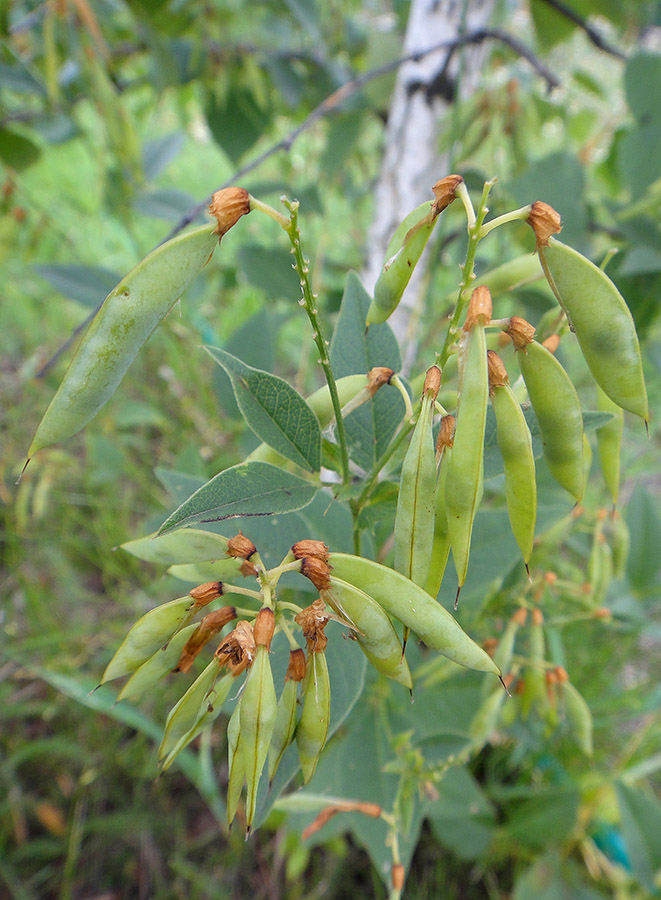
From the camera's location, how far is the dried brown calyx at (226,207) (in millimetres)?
428

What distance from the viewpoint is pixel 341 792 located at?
2.59ft

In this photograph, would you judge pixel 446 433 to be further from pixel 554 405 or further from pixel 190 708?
pixel 190 708

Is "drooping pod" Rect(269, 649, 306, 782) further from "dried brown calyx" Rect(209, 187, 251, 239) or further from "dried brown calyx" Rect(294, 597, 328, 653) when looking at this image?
"dried brown calyx" Rect(209, 187, 251, 239)

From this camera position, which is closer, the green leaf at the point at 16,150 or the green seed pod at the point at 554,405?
the green seed pod at the point at 554,405

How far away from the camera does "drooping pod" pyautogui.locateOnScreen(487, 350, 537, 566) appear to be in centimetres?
42

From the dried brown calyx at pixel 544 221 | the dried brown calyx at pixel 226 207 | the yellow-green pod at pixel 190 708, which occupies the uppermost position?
the dried brown calyx at pixel 226 207

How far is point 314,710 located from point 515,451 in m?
0.23

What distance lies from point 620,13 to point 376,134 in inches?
41.1

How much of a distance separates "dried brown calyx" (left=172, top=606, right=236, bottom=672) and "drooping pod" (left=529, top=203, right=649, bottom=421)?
12.7 inches

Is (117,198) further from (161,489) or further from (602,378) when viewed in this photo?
(602,378)

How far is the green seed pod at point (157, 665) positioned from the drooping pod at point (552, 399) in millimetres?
299

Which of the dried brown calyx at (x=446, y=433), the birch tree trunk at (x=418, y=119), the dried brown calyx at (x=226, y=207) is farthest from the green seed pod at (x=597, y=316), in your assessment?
the birch tree trunk at (x=418, y=119)

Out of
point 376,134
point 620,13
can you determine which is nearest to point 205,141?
point 376,134

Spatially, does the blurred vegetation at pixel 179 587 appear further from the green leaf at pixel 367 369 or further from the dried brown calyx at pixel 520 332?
the dried brown calyx at pixel 520 332
